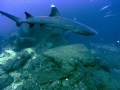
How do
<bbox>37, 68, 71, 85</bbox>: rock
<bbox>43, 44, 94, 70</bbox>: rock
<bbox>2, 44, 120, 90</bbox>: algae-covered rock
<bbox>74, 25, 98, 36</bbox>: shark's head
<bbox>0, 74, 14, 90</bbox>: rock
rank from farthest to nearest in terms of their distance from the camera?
<bbox>0, 74, 14, 90</bbox>: rock → <bbox>43, 44, 94, 70</bbox>: rock → <bbox>37, 68, 71, 85</bbox>: rock → <bbox>2, 44, 120, 90</bbox>: algae-covered rock → <bbox>74, 25, 98, 36</bbox>: shark's head

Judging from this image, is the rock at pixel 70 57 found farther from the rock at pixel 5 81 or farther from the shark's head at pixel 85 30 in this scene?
the rock at pixel 5 81

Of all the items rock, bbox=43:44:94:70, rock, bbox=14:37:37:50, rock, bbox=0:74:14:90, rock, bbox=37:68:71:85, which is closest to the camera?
rock, bbox=37:68:71:85

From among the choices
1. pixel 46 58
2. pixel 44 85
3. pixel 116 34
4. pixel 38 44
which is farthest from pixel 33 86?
pixel 116 34

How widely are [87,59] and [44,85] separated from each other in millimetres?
2519

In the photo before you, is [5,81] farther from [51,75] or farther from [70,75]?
[70,75]

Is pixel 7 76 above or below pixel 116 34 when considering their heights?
above

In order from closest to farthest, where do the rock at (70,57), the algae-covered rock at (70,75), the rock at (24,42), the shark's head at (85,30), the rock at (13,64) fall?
the shark's head at (85,30), the algae-covered rock at (70,75), the rock at (70,57), the rock at (13,64), the rock at (24,42)

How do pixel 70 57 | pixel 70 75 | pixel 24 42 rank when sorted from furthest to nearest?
pixel 24 42 < pixel 70 57 < pixel 70 75

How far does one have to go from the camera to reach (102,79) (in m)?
5.76

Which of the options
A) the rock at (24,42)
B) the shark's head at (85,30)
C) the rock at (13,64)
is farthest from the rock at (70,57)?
the rock at (24,42)

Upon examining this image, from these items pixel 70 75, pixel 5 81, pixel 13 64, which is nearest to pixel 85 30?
pixel 70 75

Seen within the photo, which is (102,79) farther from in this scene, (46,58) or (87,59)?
(46,58)

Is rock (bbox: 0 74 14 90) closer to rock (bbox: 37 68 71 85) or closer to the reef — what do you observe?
the reef

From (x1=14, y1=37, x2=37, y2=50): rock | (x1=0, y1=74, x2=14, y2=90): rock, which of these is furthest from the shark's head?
(x1=14, y1=37, x2=37, y2=50): rock
